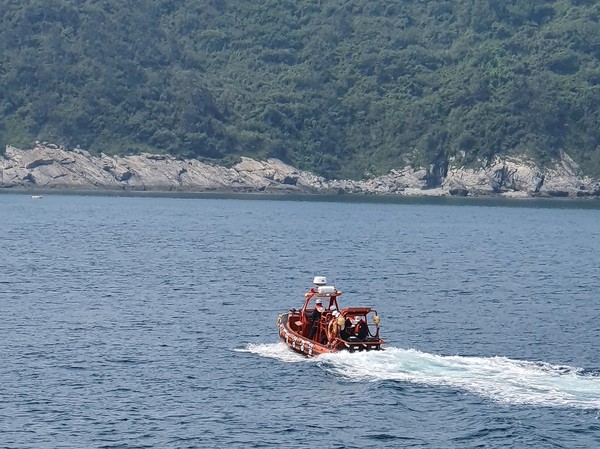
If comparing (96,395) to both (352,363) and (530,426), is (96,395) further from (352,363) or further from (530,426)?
(530,426)

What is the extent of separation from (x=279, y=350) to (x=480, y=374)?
35.8 ft

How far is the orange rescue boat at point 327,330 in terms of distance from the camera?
185 ft

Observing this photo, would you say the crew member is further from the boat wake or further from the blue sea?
the boat wake

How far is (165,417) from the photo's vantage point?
46.2 meters

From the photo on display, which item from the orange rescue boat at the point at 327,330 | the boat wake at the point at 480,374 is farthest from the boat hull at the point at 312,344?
the boat wake at the point at 480,374

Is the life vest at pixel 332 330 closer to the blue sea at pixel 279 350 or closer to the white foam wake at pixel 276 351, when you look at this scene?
the blue sea at pixel 279 350

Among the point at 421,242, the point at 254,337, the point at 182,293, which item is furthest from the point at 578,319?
the point at 421,242

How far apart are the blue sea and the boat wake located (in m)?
0.12

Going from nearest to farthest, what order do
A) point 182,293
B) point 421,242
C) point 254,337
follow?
point 254,337 < point 182,293 < point 421,242

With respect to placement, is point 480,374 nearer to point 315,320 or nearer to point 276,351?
point 315,320

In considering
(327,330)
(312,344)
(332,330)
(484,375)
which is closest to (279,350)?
(312,344)

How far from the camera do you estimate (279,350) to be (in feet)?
194

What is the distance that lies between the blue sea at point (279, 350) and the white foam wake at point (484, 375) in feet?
0.39

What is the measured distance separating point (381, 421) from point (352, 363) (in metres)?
8.67
